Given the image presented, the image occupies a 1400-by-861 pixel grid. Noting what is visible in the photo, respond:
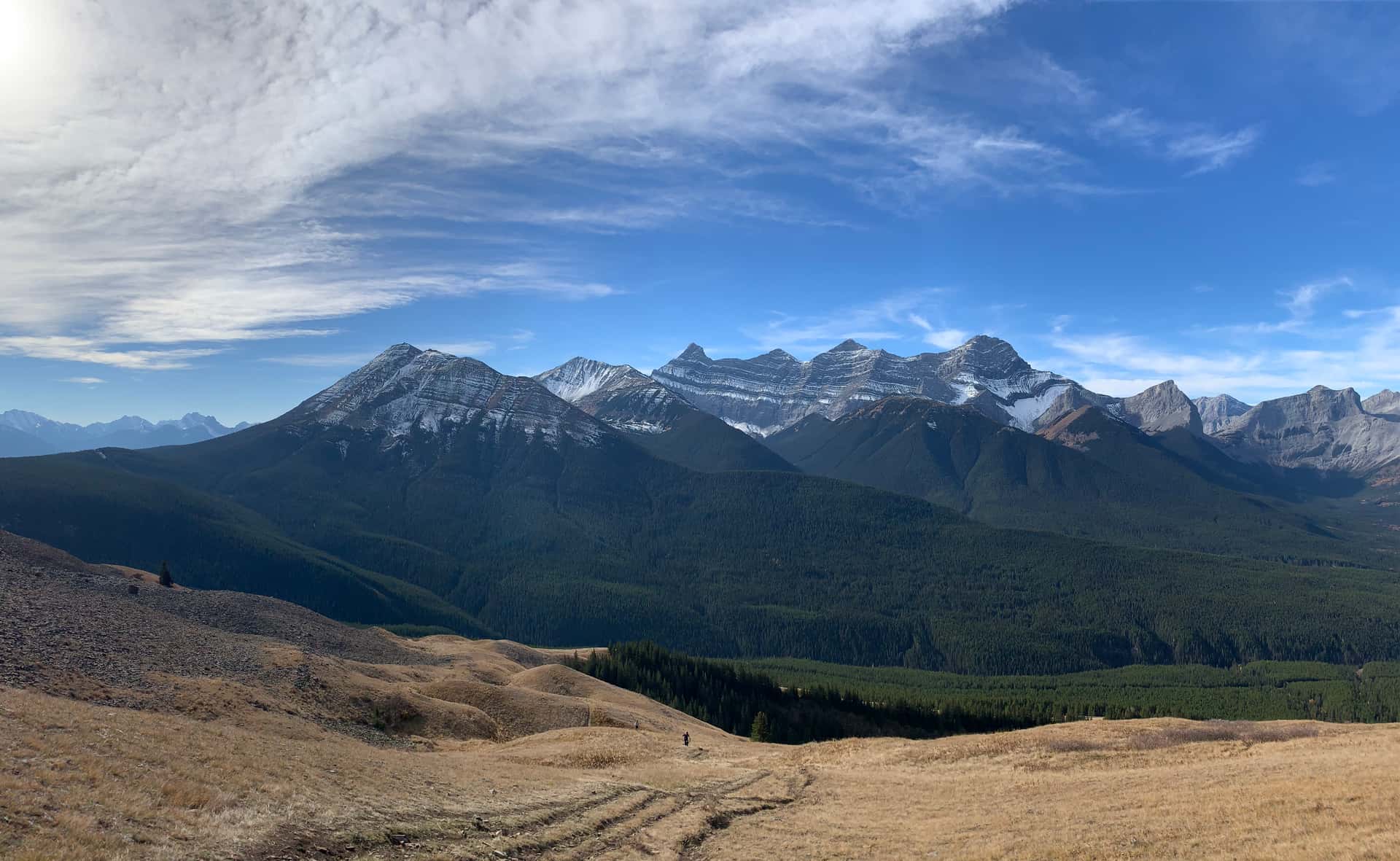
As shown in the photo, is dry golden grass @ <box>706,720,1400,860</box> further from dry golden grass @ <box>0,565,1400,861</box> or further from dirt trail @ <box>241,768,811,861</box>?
dirt trail @ <box>241,768,811,861</box>

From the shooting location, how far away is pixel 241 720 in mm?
48688

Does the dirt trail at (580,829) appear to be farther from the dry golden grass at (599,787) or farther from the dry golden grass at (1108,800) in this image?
the dry golden grass at (1108,800)

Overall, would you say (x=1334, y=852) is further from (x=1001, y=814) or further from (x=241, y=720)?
(x=241, y=720)

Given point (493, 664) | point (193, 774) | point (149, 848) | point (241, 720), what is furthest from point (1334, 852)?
point (493, 664)

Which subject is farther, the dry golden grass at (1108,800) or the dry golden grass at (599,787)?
the dry golden grass at (1108,800)

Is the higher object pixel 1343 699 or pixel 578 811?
pixel 578 811

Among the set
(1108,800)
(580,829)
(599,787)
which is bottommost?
(599,787)

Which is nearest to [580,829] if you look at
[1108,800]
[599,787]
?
[599,787]

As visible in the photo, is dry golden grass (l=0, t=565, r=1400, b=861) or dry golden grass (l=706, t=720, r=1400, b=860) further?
dry golden grass (l=706, t=720, r=1400, b=860)

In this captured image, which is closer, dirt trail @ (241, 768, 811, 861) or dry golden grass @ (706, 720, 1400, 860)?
dirt trail @ (241, 768, 811, 861)

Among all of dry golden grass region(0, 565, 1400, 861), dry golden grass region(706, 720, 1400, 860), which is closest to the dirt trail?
dry golden grass region(0, 565, 1400, 861)

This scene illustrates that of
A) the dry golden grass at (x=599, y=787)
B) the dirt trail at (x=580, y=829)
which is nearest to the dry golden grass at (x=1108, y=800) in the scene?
the dry golden grass at (x=599, y=787)

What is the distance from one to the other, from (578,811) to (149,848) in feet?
61.4

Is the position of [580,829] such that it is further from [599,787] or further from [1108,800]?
[1108,800]
